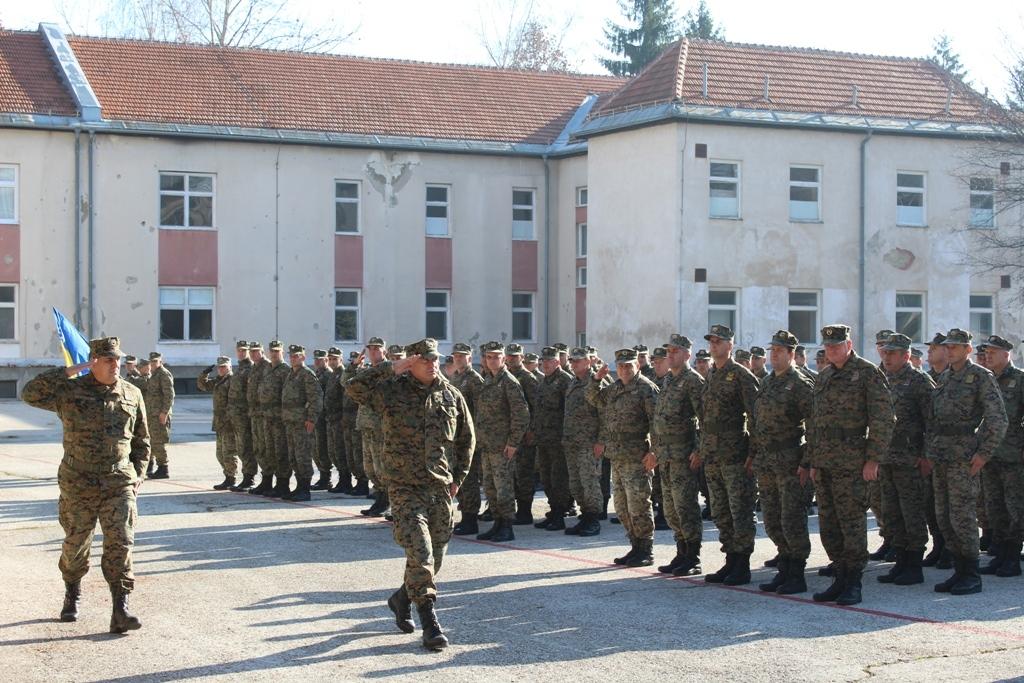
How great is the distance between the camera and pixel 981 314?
1367 inches

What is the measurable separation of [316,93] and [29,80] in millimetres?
7554

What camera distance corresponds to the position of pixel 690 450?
12.2 metres

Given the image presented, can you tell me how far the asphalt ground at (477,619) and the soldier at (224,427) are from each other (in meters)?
4.53

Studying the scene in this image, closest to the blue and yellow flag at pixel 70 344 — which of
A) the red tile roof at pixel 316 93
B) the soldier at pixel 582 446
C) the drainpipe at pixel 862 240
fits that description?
the soldier at pixel 582 446

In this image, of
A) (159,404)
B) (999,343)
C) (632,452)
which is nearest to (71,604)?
(632,452)

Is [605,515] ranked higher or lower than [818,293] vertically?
lower

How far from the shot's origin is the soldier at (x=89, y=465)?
385 inches

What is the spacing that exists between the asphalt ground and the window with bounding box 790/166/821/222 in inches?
756

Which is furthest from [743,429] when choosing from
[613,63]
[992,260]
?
[613,63]

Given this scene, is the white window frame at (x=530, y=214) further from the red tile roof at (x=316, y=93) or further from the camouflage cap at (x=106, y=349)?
the camouflage cap at (x=106, y=349)

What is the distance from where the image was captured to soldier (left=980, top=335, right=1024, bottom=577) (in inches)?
485

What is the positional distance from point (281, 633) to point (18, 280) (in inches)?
1081

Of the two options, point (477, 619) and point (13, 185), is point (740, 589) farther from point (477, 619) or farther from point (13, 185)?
point (13, 185)

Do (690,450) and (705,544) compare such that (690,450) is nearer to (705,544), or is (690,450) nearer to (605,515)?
(705,544)
